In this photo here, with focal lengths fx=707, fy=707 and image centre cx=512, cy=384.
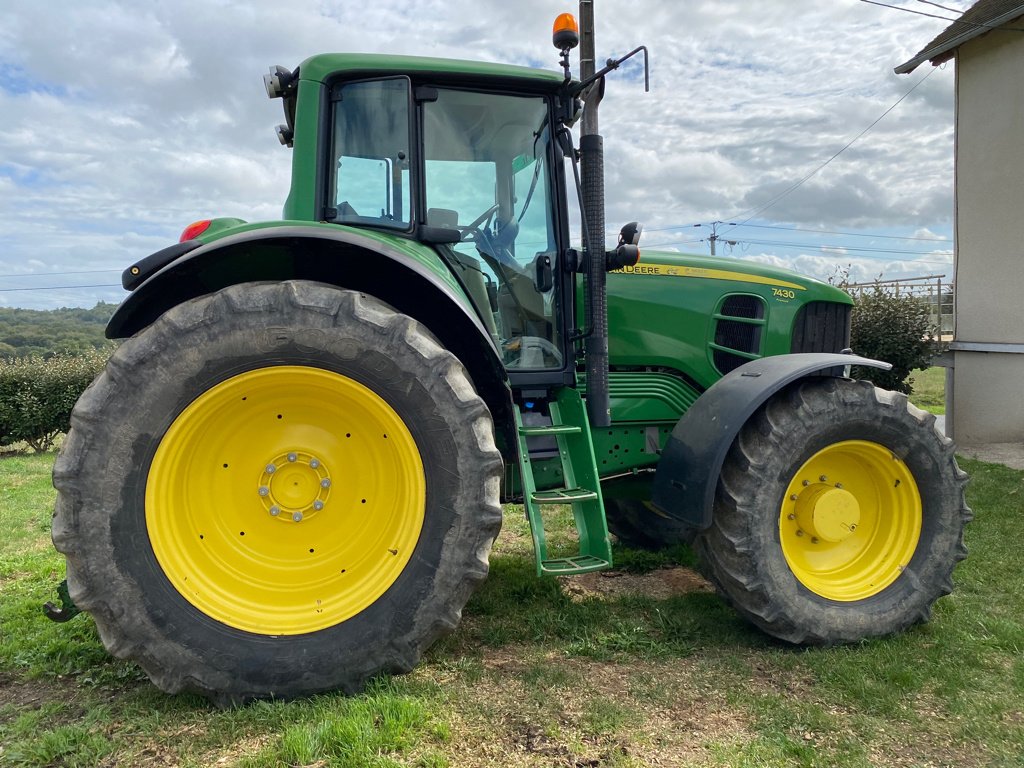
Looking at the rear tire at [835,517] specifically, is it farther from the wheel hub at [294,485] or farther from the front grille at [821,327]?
the wheel hub at [294,485]

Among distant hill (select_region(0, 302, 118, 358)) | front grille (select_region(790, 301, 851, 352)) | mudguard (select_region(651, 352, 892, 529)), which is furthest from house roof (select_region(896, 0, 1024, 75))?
distant hill (select_region(0, 302, 118, 358))

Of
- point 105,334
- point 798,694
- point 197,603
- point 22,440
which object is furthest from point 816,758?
point 22,440

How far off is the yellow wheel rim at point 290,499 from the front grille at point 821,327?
8.14 feet

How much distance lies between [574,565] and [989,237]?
8.40 meters

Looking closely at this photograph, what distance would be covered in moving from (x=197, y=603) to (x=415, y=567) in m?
0.77

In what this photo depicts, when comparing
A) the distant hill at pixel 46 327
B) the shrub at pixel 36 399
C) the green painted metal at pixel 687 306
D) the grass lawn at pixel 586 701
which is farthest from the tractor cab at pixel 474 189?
the distant hill at pixel 46 327

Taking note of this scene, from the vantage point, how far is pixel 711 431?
3.13 meters

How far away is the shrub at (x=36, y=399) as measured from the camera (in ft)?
38.8

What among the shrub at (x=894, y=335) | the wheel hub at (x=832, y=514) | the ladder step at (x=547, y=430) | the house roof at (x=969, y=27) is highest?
the house roof at (x=969, y=27)

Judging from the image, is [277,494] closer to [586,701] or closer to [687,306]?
[586,701]

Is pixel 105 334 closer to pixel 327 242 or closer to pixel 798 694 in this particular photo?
pixel 327 242

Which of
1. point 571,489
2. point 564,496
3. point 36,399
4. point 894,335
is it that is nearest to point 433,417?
point 564,496

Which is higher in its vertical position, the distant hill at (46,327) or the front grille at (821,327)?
the distant hill at (46,327)

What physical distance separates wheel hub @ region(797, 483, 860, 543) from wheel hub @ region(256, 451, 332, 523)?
7.14 ft
